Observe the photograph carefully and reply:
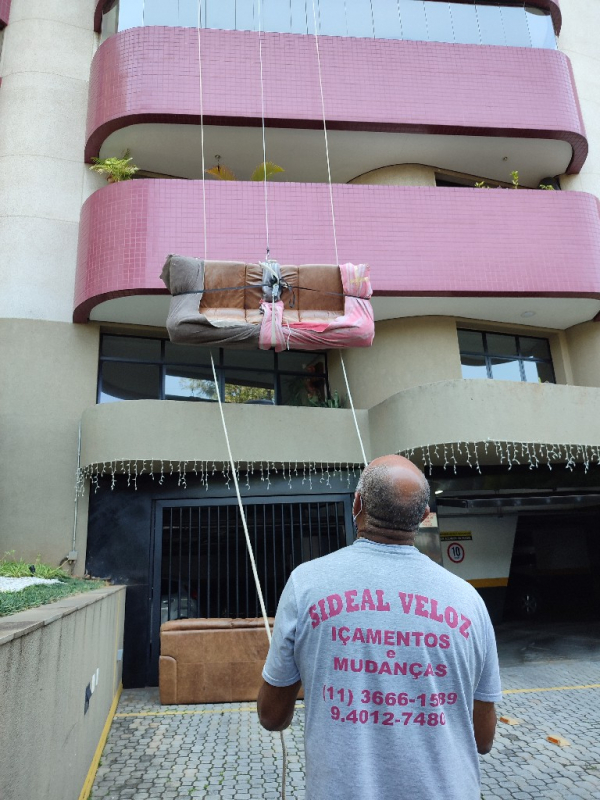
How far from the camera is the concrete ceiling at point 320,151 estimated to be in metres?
10.3

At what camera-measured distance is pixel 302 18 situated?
10781 mm

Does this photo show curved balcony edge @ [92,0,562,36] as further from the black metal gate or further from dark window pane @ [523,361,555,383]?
the black metal gate

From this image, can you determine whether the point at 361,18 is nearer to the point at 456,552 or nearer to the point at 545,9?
the point at 545,9

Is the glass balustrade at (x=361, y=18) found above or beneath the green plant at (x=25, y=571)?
above

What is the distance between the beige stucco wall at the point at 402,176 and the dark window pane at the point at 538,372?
4.09 m

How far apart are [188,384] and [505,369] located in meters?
6.07

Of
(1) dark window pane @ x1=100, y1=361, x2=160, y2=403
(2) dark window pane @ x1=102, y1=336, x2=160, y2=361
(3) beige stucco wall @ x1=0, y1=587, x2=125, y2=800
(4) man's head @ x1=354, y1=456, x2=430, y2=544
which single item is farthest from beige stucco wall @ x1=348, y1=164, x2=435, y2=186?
Result: (4) man's head @ x1=354, y1=456, x2=430, y2=544

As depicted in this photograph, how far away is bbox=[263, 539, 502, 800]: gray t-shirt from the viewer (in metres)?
1.47

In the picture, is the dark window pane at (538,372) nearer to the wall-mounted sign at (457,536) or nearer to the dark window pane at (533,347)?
the dark window pane at (533,347)

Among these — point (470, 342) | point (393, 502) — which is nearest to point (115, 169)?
point (470, 342)

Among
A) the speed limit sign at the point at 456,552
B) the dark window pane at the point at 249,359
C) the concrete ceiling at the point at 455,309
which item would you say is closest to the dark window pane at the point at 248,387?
the dark window pane at the point at 249,359

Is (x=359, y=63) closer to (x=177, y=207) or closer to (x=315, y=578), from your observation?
(x=177, y=207)

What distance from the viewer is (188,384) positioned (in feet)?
33.7

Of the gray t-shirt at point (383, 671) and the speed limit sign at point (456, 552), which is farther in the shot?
the speed limit sign at point (456, 552)
